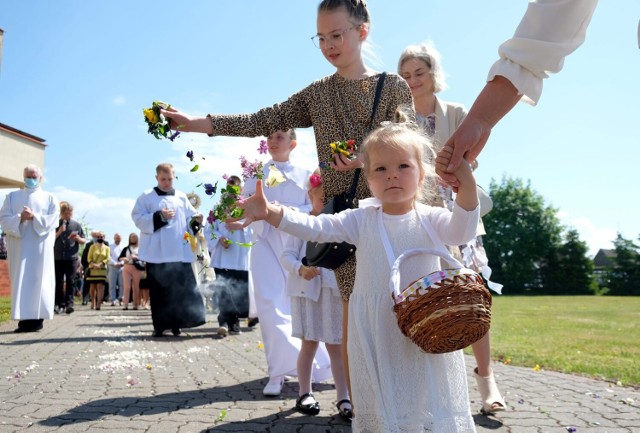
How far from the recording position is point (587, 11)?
7.65ft

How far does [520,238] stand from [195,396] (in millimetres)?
75073

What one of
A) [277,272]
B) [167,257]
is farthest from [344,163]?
[167,257]

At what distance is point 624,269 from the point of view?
54.2 m

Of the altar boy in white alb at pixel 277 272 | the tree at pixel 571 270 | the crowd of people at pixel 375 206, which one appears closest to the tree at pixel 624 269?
the tree at pixel 571 270

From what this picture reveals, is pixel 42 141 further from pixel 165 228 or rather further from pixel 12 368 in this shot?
pixel 12 368

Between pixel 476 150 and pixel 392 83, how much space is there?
1.47 metres

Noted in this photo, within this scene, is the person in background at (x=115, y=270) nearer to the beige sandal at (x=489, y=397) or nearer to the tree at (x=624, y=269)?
the beige sandal at (x=489, y=397)

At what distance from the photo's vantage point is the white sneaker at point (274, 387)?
5223 millimetres

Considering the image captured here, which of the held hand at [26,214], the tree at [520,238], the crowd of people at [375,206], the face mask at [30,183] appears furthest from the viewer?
the tree at [520,238]

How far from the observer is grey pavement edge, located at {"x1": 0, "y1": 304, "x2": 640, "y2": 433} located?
13.7ft

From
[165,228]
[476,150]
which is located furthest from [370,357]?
[165,228]

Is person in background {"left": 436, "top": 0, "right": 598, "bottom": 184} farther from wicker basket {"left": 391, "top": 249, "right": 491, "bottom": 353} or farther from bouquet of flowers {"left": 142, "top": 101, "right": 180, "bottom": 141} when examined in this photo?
bouquet of flowers {"left": 142, "top": 101, "right": 180, "bottom": 141}

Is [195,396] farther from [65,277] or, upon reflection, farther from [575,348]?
[65,277]

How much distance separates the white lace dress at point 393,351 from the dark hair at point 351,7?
1332 millimetres
